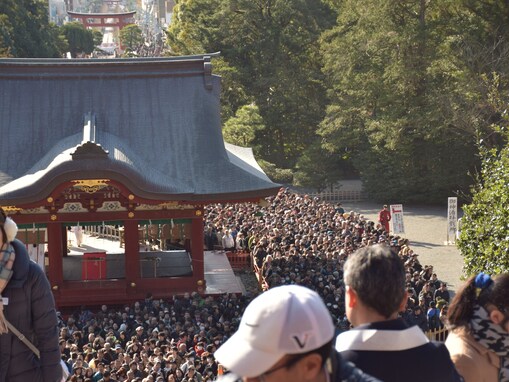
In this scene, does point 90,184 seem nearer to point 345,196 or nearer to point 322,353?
point 322,353

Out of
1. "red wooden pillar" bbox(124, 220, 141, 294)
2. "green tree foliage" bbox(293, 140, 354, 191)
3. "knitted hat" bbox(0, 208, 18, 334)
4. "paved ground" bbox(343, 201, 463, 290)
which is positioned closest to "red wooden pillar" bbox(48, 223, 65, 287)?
"red wooden pillar" bbox(124, 220, 141, 294)

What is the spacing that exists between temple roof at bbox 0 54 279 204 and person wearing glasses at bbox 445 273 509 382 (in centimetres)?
1325

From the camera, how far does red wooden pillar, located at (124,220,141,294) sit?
1789cm

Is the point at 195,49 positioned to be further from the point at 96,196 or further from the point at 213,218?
the point at 96,196

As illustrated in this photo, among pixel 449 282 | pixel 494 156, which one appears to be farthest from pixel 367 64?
pixel 494 156

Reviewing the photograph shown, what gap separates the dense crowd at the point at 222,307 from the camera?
37.3 feet

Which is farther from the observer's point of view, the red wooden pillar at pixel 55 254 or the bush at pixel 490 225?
the red wooden pillar at pixel 55 254

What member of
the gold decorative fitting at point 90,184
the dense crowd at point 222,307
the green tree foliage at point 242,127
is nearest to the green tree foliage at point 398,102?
the green tree foliage at point 242,127

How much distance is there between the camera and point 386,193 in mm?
32312

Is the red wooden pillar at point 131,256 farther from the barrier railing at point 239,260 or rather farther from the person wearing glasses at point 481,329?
the person wearing glasses at point 481,329

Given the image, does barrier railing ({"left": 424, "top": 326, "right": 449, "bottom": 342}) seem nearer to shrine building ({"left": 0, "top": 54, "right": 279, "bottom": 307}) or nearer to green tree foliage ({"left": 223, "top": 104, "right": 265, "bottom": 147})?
shrine building ({"left": 0, "top": 54, "right": 279, "bottom": 307})

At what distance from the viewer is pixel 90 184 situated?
55.7ft

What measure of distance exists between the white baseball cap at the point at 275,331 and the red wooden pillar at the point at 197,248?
1534cm

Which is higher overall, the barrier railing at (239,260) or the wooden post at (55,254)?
the wooden post at (55,254)
